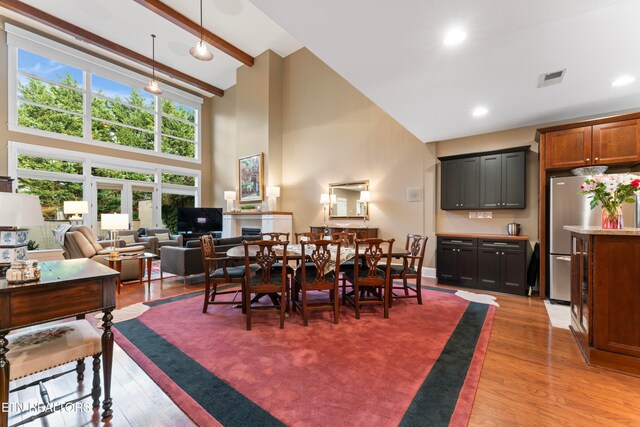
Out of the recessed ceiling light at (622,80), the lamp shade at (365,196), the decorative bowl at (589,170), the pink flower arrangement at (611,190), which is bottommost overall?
the pink flower arrangement at (611,190)

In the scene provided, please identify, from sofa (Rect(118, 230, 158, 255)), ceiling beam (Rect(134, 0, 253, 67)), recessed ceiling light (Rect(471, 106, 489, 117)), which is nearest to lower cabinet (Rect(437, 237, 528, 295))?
recessed ceiling light (Rect(471, 106, 489, 117))

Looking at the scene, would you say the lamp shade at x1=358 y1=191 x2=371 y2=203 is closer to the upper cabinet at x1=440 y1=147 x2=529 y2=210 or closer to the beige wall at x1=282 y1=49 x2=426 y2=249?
the beige wall at x1=282 y1=49 x2=426 y2=249

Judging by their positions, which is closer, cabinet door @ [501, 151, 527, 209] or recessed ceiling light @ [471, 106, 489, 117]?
recessed ceiling light @ [471, 106, 489, 117]

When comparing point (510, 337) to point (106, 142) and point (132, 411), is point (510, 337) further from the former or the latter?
point (106, 142)

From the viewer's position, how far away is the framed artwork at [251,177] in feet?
25.6

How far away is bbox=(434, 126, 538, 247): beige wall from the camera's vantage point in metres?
4.49

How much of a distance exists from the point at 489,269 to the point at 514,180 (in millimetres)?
1467

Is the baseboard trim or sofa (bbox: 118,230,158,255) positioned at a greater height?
sofa (bbox: 118,230,158,255)

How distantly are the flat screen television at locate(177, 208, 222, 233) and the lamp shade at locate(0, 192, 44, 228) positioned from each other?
728 centimetres

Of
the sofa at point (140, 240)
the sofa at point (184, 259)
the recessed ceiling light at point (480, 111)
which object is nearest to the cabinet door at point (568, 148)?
the recessed ceiling light at point (480, 111)

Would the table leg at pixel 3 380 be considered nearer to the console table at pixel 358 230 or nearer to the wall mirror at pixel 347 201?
the console table at pixel 358 230

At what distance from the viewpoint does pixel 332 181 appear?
7012mm

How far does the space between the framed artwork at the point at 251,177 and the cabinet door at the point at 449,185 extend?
4.65 metres

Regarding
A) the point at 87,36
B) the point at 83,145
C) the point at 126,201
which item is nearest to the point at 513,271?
the point at 126,201
